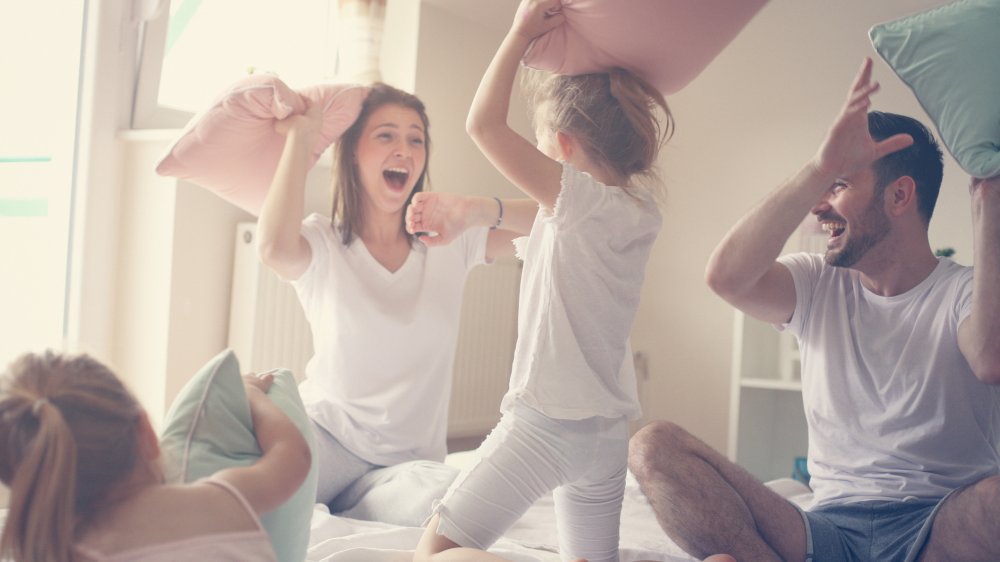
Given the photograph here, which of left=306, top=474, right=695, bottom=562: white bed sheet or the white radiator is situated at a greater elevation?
the white radiator

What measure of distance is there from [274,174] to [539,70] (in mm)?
753

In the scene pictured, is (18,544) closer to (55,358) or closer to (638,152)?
(55,358)

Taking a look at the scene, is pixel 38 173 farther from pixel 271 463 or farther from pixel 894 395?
pixel 894 395

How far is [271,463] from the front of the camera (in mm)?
1064

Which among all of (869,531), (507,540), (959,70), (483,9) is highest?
(483,9)

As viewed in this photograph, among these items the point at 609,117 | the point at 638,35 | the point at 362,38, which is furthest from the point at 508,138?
the point at 362,38

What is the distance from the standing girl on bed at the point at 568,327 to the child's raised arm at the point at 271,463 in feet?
0.81

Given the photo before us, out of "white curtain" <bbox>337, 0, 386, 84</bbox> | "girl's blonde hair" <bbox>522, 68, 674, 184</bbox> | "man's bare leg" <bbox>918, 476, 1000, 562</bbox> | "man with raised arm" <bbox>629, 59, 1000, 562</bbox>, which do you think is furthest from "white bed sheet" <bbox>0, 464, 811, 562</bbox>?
"white curtain" <bbox>337, 0, 386, 84</bbox>

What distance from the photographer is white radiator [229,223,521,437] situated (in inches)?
103

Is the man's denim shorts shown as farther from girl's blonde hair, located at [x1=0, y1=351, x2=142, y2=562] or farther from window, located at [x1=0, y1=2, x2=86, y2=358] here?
window, located at [x1=0, y1=2, x2=86, y2=358]

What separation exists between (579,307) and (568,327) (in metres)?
0.03

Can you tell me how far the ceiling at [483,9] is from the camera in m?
3.29

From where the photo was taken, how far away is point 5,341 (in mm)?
2383

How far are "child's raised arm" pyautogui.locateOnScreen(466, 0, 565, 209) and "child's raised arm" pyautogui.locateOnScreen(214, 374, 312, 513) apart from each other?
44cm
